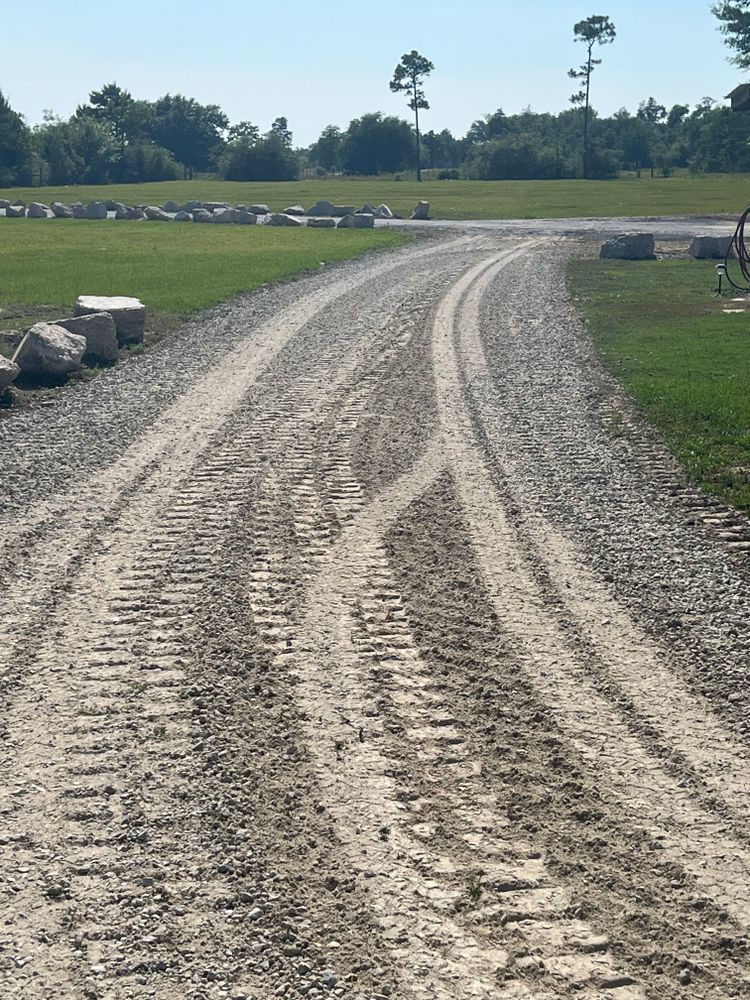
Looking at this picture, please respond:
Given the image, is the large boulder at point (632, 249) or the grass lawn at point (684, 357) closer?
the grass lawn at point (684, 357)

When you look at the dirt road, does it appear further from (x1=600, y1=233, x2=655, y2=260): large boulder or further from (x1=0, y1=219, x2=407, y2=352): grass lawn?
(x1=600, y1=233, x2=655, y2=260): large boulder

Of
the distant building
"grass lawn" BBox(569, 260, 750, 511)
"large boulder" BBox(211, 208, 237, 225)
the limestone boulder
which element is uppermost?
the distant building

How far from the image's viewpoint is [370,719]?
6059 mm

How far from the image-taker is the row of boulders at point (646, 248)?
3353cm

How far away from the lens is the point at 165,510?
31.9 feet

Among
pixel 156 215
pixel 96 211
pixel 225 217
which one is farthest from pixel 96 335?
pixel 96 211

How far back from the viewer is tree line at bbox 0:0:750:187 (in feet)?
339

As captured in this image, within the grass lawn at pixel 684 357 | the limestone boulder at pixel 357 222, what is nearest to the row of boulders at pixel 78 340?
the grass lawn at pixel 684 357

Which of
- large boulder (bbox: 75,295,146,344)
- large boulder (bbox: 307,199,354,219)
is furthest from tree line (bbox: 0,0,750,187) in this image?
large boulder (bbox: 75,295,146,344)

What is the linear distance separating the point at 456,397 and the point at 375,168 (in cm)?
12014

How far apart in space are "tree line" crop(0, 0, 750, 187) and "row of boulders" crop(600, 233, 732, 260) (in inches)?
1896

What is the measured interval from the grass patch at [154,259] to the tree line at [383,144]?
46.2 m

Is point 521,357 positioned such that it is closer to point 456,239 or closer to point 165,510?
point 165,510

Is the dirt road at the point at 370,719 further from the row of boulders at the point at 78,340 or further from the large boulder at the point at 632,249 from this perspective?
the large boulder at the point at 632,249
